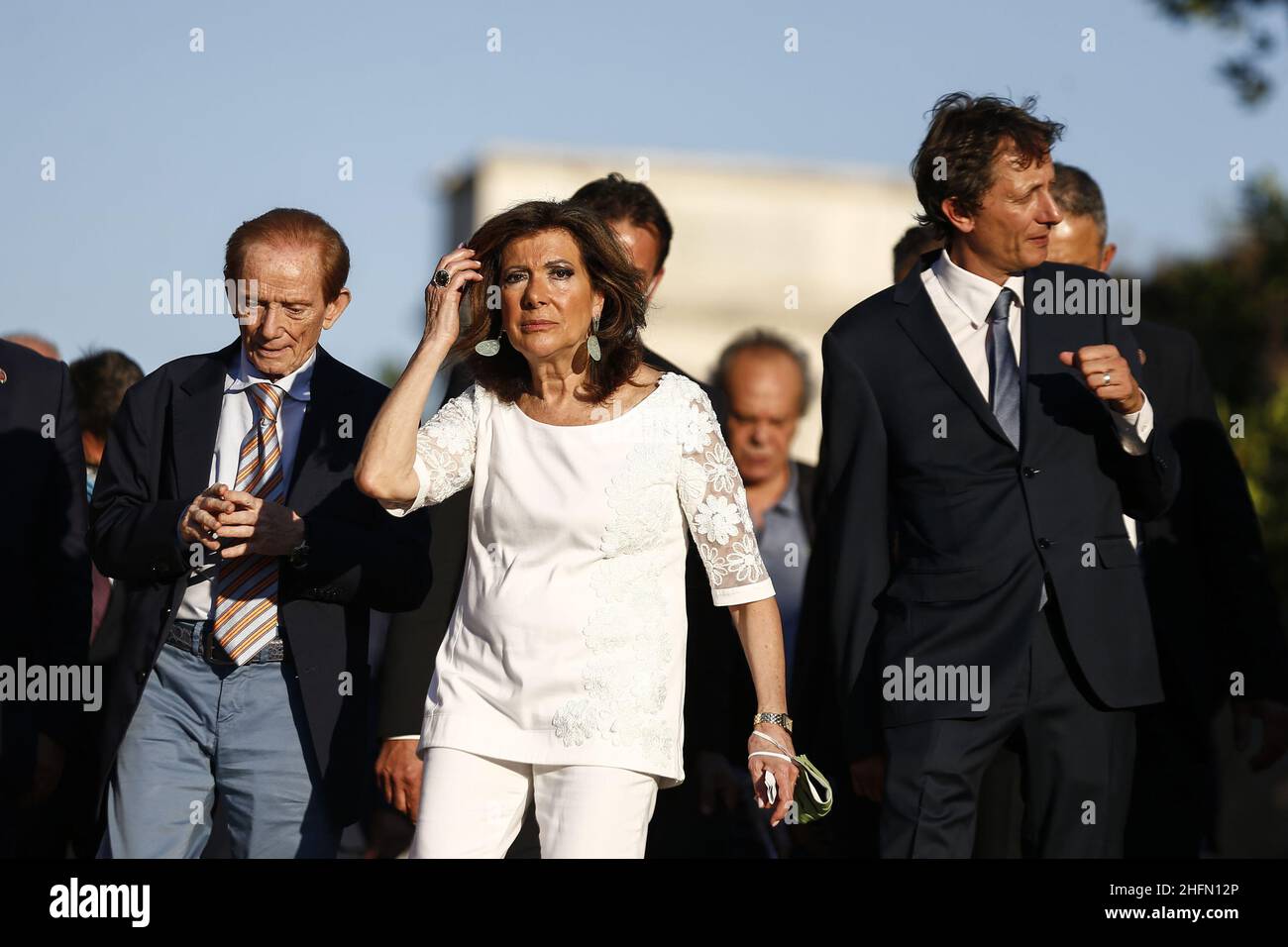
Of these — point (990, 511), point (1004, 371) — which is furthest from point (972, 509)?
point (1004, 371)

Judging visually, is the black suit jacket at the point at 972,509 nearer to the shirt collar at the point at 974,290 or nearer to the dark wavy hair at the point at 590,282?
the shirt collar at the point at 974,290

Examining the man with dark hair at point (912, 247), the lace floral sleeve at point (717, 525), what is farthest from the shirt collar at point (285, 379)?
the man with dark hair at point (912, 247)

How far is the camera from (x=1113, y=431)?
4816mm

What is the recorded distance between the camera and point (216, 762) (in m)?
4.67

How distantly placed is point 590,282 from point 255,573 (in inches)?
46.7

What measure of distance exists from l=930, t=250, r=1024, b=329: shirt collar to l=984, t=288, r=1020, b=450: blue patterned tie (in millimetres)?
26

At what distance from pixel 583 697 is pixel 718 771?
1679 mm

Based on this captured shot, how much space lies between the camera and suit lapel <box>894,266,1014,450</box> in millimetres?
4809

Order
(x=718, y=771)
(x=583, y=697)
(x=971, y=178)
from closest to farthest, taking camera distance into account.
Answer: (x=583, y=697)
(x=971, y=178)
(x=718, y=771)

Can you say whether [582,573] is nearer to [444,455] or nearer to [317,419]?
[444,455]

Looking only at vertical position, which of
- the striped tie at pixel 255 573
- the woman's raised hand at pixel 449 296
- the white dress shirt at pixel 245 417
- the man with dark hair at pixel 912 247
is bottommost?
the striped tie at pixel 255 573

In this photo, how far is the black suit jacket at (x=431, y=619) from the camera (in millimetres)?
5059
